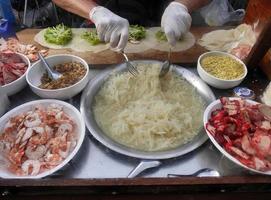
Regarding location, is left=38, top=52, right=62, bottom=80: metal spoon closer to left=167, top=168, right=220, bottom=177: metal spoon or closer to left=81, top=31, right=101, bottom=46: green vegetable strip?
left=81, top=31, right=101, bottom=46: green vegetable strip

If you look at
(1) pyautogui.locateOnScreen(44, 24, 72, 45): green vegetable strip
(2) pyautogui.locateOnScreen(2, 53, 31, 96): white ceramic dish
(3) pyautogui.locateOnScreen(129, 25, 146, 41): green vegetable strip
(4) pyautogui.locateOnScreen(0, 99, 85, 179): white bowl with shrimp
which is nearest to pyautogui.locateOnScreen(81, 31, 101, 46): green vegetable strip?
(1) pyautogui.locateOnScreen(44, 24, 72, 45): green vegetable strip

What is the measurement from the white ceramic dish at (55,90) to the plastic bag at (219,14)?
1781 mm

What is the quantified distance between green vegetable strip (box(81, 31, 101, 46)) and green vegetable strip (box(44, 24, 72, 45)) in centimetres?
12

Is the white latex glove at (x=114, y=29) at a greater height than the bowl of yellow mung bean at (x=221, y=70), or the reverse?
the white latex glove at (x=114, y=29)

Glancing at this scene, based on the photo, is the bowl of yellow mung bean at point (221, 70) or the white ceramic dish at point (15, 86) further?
the bowl of yellow mung bean at point (221, 70)

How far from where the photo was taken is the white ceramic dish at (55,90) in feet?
5.78

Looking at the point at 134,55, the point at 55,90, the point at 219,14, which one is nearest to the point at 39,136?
the point at 55,90

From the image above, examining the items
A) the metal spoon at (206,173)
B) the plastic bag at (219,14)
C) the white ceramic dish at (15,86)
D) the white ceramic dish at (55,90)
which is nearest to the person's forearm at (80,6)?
the white ceramic dish at (55,90)

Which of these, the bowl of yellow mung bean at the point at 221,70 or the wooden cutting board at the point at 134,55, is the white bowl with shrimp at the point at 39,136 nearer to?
the wooden cutting board at the point at 134,55

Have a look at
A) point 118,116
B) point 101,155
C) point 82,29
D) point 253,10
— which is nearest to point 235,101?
point 118,116

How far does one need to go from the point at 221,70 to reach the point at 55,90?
3.62 feet

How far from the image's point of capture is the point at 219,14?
317cm

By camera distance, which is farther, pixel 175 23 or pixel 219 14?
pixel 219 14

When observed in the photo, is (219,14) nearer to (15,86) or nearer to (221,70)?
(221,70)
